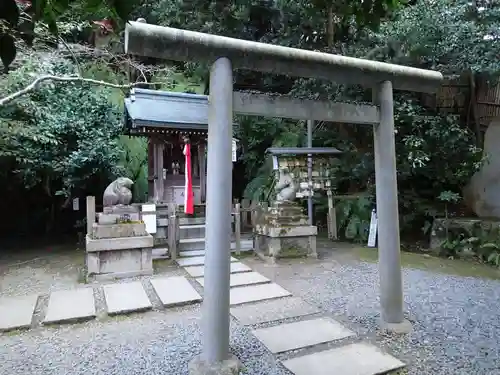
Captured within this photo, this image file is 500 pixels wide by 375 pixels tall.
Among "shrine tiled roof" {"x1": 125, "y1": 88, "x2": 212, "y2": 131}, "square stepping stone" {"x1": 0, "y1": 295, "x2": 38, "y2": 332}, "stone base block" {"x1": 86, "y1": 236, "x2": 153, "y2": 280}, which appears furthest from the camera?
"shrine tiled roof" {"x1": 125, "y1": 88, "x2": 212, "y2": 131}

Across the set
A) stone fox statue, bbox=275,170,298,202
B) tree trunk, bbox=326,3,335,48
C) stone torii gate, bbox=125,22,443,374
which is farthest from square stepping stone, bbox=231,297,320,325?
tree trunk, bbox=326,3,335,48

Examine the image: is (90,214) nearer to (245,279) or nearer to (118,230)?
(118,230)

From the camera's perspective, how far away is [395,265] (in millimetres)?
3426

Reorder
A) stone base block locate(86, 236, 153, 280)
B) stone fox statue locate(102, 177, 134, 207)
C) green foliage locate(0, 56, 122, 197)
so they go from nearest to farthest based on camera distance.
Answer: stone base block locate(86, 236, 153, 280), stone fox statue locate(102, 177, 134, 207), green foliage locate(0, 56, 122, 197)

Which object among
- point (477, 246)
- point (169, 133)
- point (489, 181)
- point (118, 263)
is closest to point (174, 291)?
point (118, 263)

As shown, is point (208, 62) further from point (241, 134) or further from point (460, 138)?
point (241, 134)

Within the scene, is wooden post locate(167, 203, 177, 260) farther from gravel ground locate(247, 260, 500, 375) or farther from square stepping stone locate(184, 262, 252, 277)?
gravel ground locate(247, 260, 500, 375)

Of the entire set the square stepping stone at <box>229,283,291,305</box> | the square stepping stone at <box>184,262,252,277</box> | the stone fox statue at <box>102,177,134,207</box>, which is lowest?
Answer: the square stepping stone at <box>229,283,291,305</box>

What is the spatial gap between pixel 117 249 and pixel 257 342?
125 inches

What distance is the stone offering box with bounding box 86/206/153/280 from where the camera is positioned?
5.39 meters

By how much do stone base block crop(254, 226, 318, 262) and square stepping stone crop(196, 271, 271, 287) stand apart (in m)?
0.97

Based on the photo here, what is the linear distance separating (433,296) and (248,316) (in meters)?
2.46

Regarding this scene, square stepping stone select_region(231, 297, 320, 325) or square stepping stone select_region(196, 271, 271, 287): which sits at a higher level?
square stepping stone select_region(196, 271, 271, 287)

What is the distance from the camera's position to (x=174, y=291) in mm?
4680
